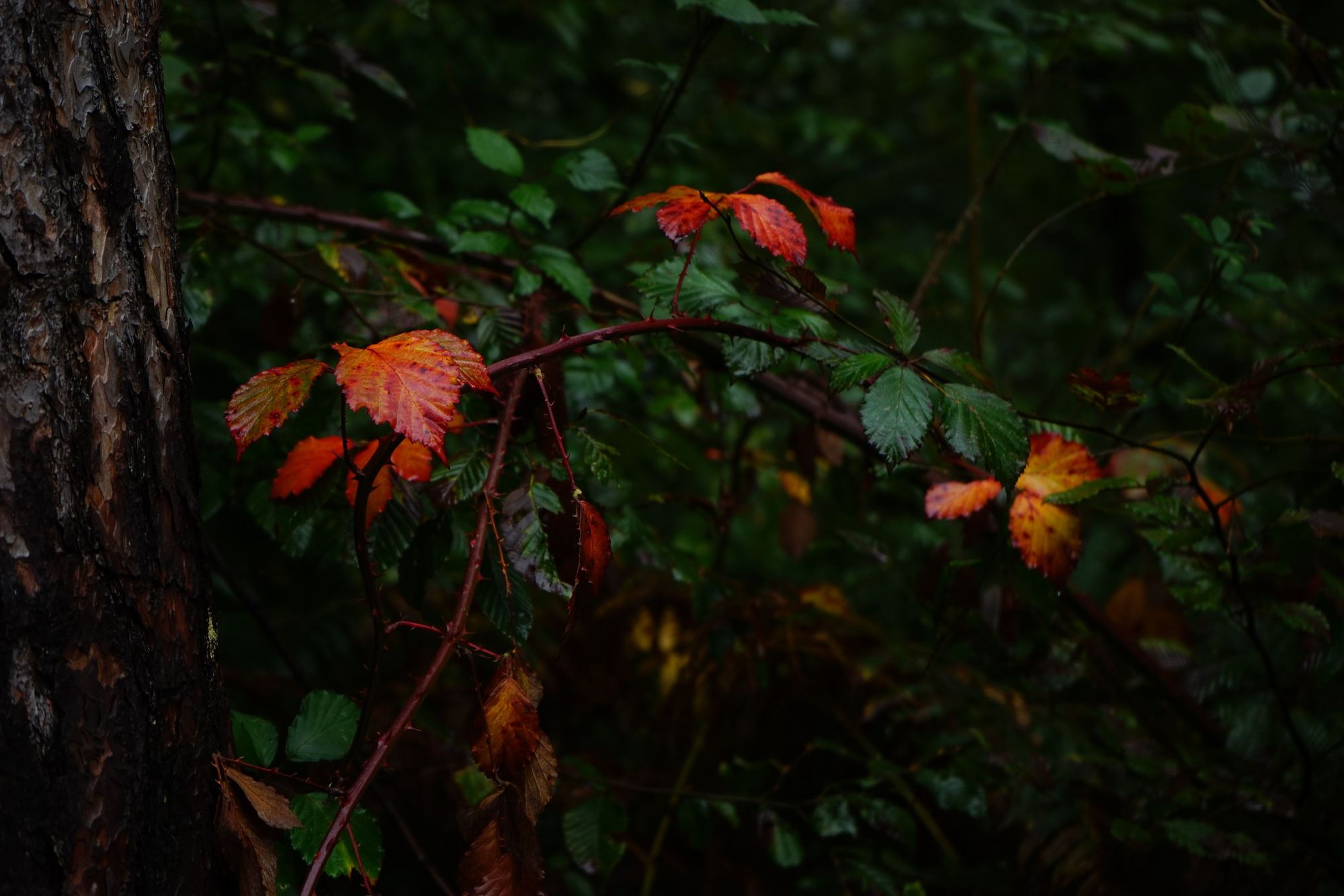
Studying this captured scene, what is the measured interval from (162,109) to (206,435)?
64cm

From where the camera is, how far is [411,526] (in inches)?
39.1

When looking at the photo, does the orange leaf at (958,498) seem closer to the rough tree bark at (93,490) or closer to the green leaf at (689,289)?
the green leaf at (689,289)

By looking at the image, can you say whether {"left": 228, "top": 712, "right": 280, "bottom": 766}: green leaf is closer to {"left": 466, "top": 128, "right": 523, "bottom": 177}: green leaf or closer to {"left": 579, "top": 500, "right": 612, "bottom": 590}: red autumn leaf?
{"left": 579, "top": 500, "right": 612, "bottom": 590}: red autumn leaf

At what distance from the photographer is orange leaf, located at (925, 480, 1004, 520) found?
3.59ft

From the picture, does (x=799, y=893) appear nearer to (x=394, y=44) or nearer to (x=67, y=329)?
(x=67, y=329)

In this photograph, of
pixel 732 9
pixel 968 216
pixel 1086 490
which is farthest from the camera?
pixel 968 216

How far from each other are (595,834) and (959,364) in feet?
2.56

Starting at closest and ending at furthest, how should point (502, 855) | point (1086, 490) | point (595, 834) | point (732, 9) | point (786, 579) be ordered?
point (502, 855) < point (1086, 490) < point (732, 9) < point (595, 834) < point (786, 579)

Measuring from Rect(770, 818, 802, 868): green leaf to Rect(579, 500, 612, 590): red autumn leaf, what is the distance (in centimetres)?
68

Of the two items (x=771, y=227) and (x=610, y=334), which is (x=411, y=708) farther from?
(x=771, y=227)

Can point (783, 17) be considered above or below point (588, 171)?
above

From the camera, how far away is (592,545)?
0.85 metres

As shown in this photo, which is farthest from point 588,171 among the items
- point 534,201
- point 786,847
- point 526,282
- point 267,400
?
point 786,847

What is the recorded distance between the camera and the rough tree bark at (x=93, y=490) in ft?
2.15
